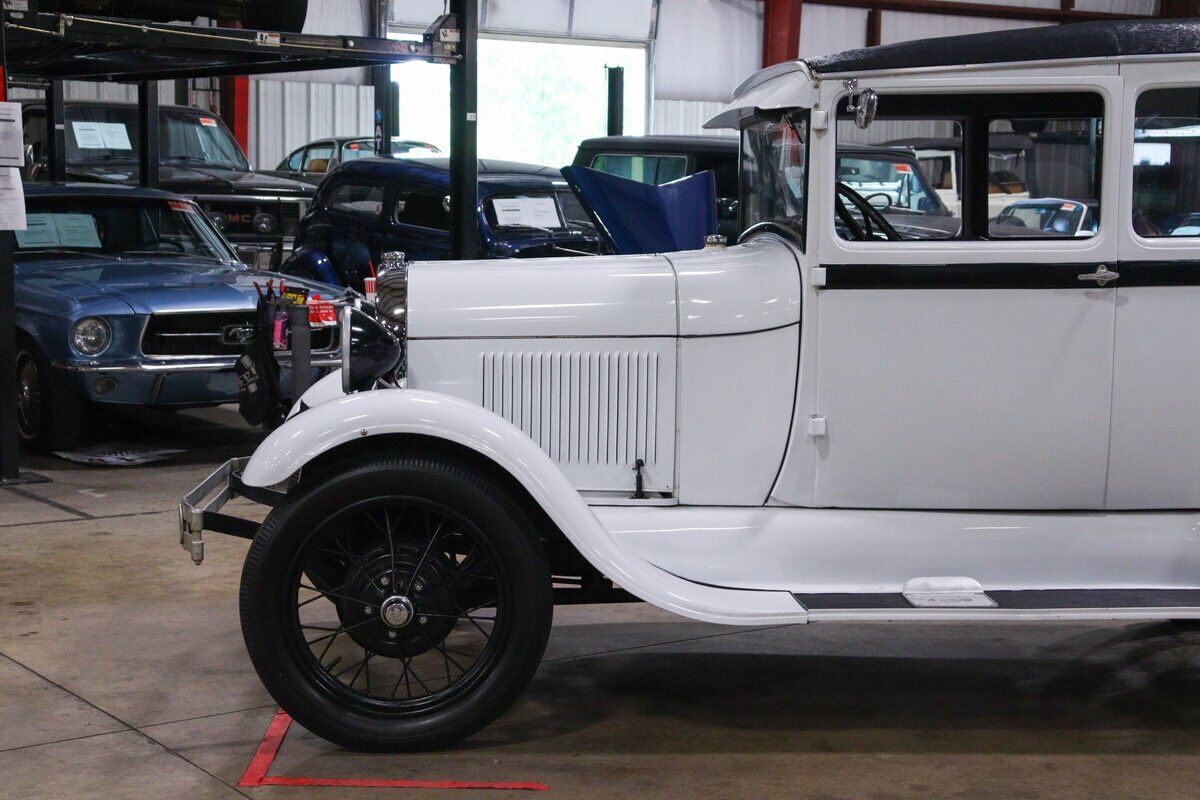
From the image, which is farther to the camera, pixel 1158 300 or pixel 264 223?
pixel 264 223

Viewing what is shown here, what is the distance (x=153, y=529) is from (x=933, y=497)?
12.0ft

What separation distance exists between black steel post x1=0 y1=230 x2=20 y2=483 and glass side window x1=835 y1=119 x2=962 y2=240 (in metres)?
4.38

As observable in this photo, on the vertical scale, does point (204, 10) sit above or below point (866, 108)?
above

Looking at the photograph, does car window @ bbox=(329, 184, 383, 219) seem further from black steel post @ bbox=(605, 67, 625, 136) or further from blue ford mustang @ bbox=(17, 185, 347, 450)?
black steel post @ bbox=(605, 67, 625, 136)

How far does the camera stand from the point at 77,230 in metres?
8.07

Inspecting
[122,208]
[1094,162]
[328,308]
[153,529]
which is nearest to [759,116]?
[1094,162]

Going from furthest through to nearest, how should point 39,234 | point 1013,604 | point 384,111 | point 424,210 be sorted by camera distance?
point 384,111, point 424,210, point 39,234, point 1013,604

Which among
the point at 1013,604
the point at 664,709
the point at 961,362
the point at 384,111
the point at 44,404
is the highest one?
the point at 384,111

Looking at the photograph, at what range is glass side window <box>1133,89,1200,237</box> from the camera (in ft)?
11.5

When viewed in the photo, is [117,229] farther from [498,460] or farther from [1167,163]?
[1167,163]

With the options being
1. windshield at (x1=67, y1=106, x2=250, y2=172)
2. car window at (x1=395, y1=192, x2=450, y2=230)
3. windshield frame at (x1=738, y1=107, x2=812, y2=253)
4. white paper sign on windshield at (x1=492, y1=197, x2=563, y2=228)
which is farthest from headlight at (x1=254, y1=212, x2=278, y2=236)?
windshield frame at (x1=738, y1=107, x2=812, y2=253)

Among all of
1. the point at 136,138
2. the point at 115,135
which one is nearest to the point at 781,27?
the point at 136,138

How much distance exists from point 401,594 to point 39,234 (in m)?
5.53

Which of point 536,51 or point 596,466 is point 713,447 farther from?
point 536,51
